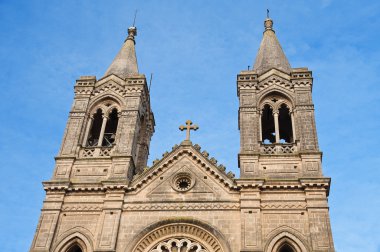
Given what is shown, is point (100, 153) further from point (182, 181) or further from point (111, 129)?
point (182, 181)

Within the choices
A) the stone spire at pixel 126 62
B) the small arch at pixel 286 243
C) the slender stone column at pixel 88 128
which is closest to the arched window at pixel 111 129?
the slender stone column at pixel 88 128

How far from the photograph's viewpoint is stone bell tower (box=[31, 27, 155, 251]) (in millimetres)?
23422

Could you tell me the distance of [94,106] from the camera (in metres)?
28.7

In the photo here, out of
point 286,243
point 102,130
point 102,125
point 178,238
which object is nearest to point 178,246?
point 178,238

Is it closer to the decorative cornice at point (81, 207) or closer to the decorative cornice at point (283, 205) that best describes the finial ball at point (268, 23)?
the decorative cornice at point (283, 205)

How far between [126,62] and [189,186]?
10.3m

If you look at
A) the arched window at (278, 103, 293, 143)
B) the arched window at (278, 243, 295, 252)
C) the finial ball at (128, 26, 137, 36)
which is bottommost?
the arched window at (278, 243, 295, 252)

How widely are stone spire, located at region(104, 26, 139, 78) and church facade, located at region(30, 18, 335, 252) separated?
1.30 metres

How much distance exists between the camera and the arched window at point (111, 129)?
94.4 ft

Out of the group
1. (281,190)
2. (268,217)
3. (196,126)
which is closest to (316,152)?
(281,190)

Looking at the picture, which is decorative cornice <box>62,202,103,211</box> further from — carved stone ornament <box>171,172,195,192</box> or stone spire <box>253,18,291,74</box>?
stone spire <box>253,18,291,74</box>

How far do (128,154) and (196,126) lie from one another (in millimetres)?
3798

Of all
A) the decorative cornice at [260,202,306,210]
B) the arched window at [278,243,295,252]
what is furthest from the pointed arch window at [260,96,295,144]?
the arched window at [278,243,295,252]

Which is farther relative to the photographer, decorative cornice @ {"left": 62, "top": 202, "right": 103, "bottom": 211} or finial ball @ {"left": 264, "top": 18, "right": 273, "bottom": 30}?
finial ball @ {"left": 264, "top": 18, "right": 273, "bottom": 30}
